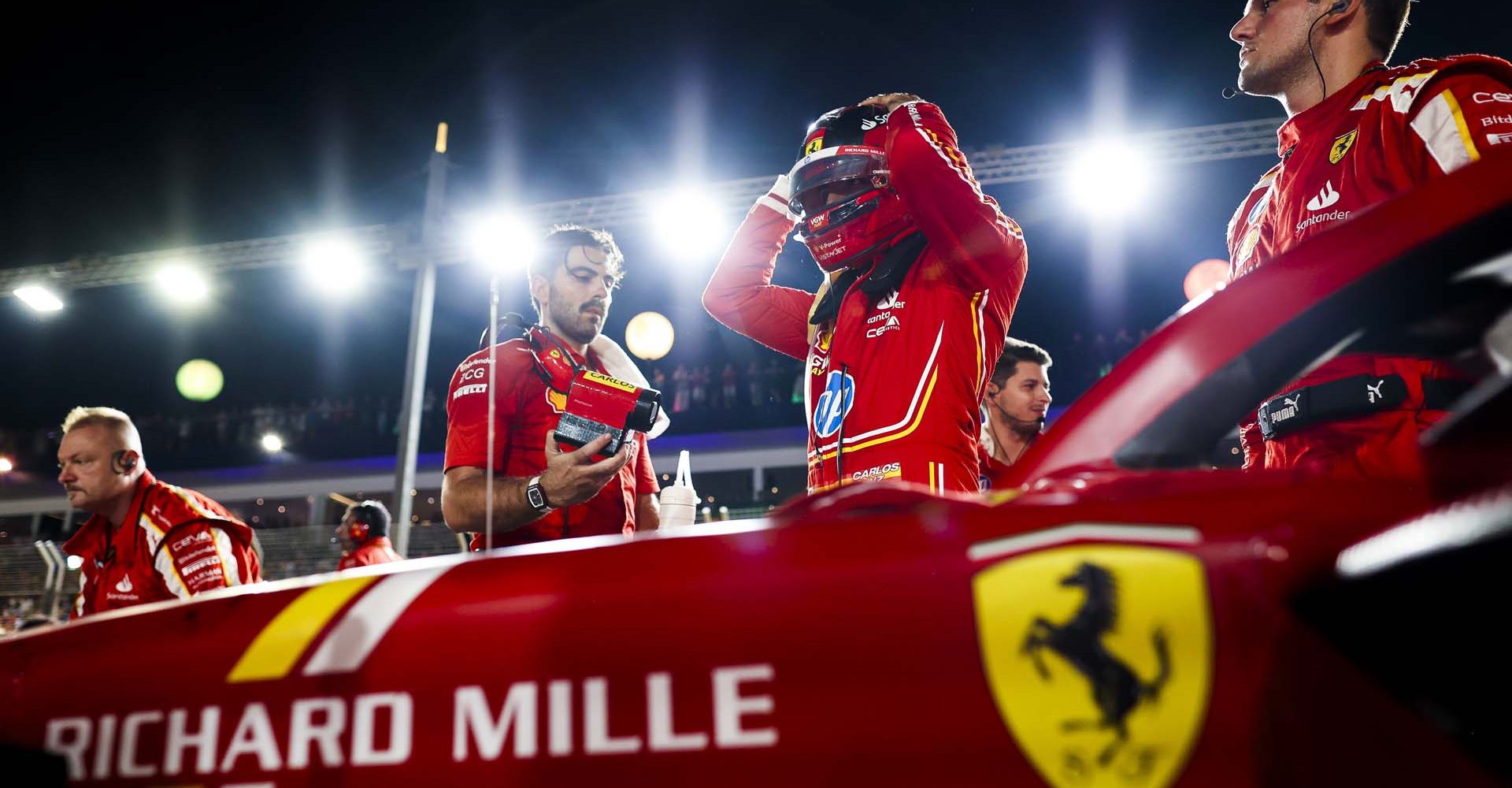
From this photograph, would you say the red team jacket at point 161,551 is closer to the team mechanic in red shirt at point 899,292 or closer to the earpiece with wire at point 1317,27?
the team mechanic in red shirt at point 899,292

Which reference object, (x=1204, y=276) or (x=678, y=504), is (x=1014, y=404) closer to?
(x=678, y=504)

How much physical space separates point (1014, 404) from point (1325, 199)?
8.43 feet

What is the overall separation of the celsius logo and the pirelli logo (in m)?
1.81

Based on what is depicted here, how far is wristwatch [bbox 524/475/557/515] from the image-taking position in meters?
2.96

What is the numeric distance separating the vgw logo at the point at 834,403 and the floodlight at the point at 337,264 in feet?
32.8

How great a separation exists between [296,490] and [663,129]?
19.3m

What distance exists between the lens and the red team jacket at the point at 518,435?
299 centimetres

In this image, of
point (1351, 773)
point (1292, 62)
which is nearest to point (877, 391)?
point (1292, 62)

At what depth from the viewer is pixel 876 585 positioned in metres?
0.89

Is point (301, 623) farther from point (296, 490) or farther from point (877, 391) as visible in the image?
point (296, 490)

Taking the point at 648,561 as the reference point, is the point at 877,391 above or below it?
above

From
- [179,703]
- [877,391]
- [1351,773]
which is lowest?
[1351,773]

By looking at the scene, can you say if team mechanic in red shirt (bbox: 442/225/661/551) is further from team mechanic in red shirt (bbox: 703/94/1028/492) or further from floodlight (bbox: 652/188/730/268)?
floodlight (bbox: 652/188/730/268)

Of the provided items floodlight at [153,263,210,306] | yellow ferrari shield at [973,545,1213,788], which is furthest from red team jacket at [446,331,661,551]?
floodlight at [153,263,210,306]
